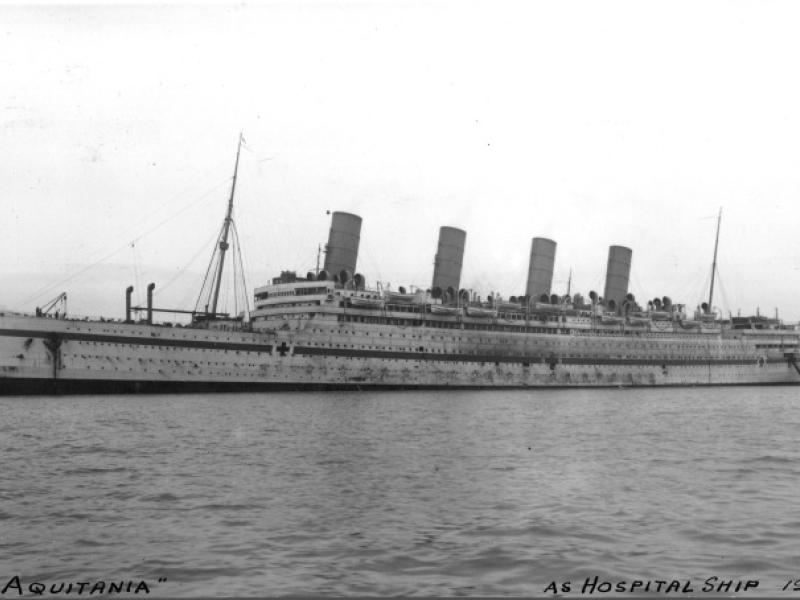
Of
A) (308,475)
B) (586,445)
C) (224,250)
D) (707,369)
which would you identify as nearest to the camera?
(308,475)

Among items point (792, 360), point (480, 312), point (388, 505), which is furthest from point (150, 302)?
point (792, 360)

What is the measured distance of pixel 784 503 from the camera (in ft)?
36.0

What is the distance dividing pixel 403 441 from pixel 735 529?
952cm

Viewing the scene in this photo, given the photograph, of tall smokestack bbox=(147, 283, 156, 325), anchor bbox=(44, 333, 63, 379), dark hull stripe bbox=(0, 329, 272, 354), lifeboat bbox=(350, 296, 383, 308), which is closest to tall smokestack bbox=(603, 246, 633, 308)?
lifeboat bbox=(350, 296, 383, 308)

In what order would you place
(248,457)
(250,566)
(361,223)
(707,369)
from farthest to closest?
(707,369), (361,223), (248,457), (250,566)

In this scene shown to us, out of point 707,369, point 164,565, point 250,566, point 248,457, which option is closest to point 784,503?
point 250,566

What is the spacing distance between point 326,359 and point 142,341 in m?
9.29

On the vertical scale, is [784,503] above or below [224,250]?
below

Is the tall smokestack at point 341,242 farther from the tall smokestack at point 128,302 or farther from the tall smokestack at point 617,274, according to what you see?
the tall smokestack at point 617,274

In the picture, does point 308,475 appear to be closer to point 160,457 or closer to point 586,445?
point 160,457

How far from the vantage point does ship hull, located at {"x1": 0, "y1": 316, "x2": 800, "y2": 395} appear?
3117 centimetres

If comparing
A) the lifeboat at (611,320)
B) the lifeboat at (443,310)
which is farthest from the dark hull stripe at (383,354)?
the lifeboat at (611,320)

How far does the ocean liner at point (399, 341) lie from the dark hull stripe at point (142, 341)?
45mm

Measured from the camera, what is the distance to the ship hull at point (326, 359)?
3117 cm
